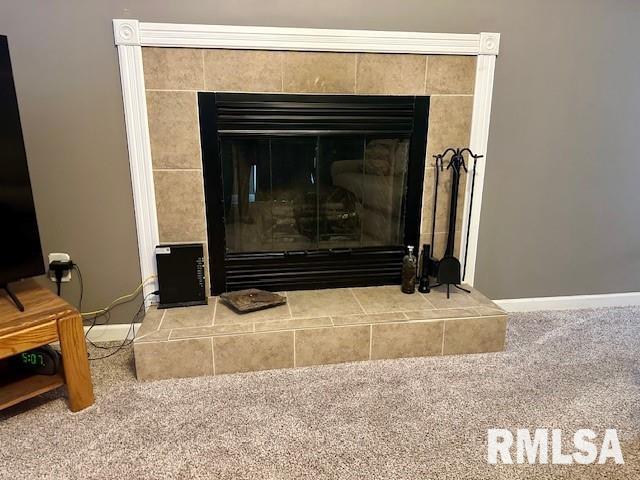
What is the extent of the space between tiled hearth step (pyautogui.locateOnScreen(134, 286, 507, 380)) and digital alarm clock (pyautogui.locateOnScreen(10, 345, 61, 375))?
30cm

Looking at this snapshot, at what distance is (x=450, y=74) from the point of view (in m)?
2.17

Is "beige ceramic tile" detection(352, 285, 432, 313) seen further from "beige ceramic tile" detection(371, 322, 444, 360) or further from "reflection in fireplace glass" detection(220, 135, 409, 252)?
"reflection in fireplace glass" detection(220, 135, 409, 252)

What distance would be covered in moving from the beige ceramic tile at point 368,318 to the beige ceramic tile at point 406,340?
30mm

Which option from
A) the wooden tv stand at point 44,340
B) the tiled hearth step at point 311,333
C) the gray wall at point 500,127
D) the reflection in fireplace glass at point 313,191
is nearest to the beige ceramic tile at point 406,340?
the tiled hearth step at point 311,333

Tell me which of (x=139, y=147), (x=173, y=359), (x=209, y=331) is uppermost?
(x=139, y=147)

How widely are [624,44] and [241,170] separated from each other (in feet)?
6.93

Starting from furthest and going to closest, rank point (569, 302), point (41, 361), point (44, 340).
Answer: point (569, 302) < point (41, 361) < point (44, 340)

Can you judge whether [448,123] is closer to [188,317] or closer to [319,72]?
[319,72]

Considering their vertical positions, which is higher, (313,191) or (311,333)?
(313,191)

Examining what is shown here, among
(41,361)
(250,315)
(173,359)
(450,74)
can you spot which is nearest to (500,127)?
(450,74)

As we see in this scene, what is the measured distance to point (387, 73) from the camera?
6.97 feet

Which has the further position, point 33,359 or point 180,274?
point 180,274

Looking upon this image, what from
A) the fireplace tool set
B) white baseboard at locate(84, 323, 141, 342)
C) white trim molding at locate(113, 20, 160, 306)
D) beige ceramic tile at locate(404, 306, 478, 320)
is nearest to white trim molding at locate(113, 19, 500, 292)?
white trim molding at locate(113, 20, 160, 306)

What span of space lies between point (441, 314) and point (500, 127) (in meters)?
1.05
